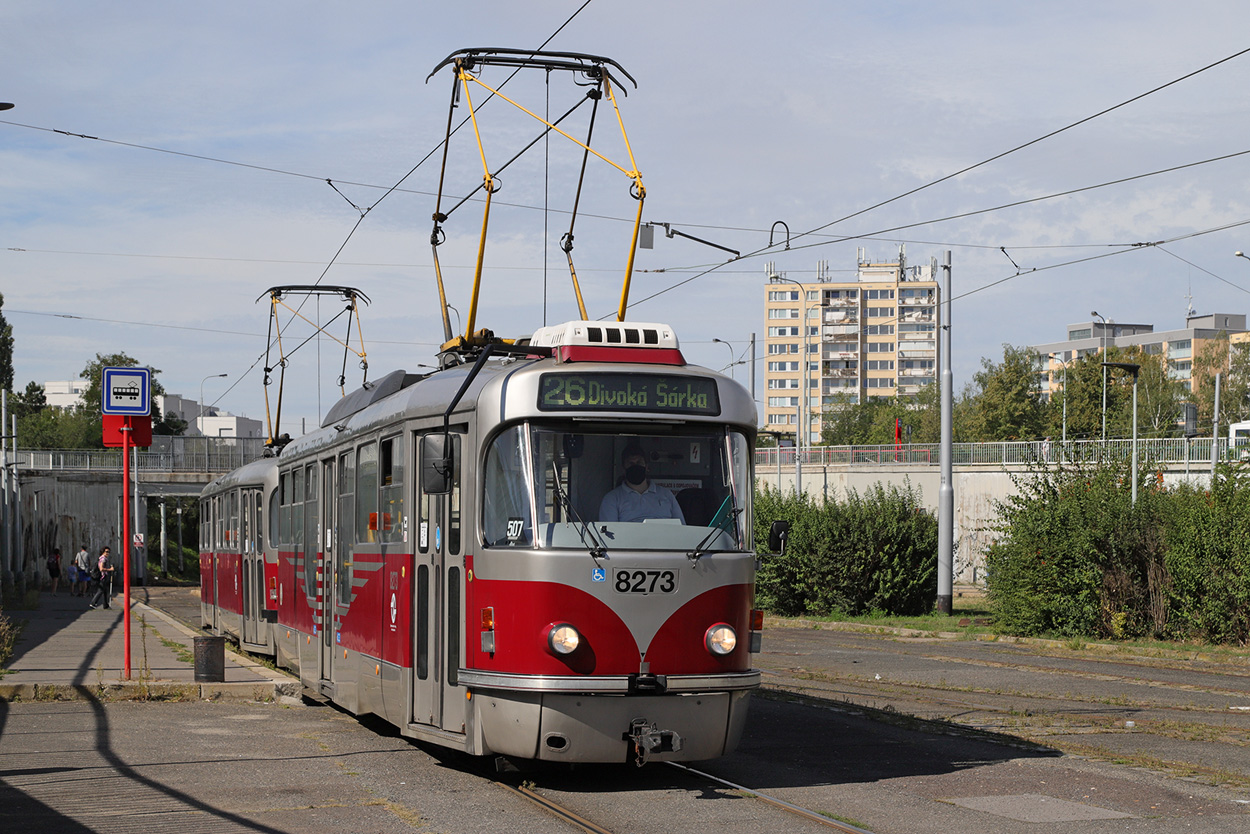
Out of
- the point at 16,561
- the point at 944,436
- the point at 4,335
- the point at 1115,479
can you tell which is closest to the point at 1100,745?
the point at 1115,479

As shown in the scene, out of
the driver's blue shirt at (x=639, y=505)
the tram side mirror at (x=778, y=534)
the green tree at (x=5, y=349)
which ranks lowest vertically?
the tram side mirror at (x=778, y=534)

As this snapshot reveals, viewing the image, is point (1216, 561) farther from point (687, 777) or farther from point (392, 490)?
point (392, 490)

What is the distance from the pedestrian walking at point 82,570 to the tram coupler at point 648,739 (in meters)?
41.6

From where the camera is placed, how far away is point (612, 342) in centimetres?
992

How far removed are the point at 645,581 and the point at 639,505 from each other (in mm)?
527

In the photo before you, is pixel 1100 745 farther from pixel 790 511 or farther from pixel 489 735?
pixel 790 511

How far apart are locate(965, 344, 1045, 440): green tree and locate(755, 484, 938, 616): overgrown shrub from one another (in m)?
58.2

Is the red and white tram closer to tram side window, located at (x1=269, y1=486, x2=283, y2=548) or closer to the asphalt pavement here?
the asphalt pavement

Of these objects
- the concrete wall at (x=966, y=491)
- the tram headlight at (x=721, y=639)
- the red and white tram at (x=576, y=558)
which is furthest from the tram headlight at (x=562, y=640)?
the concrete wall at (x=966, y=491)

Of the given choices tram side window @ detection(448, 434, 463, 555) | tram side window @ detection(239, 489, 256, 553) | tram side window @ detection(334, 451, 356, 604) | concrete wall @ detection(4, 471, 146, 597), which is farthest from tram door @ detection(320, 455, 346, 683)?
concrete wall @ detection(4, 471, 146, 597)

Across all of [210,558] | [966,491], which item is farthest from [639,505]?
[966,491]

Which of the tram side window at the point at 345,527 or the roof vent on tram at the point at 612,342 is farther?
the tram side window at the point at 345,527

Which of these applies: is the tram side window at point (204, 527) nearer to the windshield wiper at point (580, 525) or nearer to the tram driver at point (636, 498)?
the windshield wiper at point (580, 525)

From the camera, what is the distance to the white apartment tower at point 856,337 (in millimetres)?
151000
